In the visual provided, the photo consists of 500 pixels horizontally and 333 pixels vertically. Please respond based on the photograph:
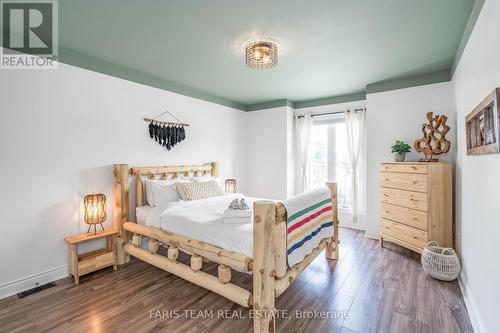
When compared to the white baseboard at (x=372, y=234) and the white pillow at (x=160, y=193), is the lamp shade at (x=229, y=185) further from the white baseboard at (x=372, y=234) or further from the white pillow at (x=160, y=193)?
the white baseboard at (x=372, y=234)

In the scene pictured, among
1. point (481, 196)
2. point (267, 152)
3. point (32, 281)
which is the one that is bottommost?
point (32, 281)

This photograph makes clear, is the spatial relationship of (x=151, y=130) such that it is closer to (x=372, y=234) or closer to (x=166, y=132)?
(x=166, y=132)

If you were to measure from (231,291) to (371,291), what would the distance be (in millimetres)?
1463

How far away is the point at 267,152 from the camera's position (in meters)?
5.00

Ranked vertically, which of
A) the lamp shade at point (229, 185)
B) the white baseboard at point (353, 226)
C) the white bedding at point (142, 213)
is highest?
the lamp shade at point (229, 185)

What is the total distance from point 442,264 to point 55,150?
440 centimetres

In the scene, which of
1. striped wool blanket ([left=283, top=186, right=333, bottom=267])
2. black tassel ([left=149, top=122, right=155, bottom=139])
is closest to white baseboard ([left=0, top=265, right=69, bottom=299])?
black tassel ([left=149, top=122, right=155, bottom=139])

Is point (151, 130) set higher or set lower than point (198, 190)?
higher

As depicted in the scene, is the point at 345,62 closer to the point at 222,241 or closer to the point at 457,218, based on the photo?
the point at 457,218

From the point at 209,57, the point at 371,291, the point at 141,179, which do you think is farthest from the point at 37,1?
the point at 371,291

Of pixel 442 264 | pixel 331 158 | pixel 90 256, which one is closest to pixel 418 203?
pixel 442 264

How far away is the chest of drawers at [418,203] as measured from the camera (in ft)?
9.19

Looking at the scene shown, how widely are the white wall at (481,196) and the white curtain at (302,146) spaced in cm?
252

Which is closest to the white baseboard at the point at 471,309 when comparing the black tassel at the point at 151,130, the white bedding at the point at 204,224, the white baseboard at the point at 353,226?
the white bedding at the point at 204,224
